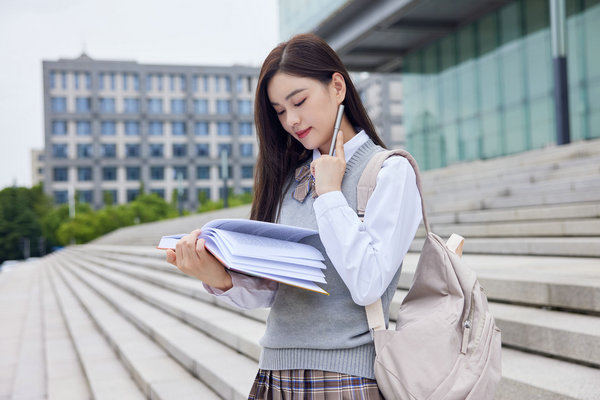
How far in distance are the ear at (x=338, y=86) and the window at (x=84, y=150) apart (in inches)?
2915

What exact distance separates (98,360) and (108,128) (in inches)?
2775

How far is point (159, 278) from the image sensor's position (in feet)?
28.9

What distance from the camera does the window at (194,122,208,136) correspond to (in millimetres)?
73938

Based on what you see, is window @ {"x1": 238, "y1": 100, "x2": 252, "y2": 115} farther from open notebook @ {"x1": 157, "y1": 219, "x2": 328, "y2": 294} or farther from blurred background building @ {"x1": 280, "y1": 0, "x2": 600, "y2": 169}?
open notebook @ {"x1": 157, "y1": 219, "x2": 328, "y2": 294}

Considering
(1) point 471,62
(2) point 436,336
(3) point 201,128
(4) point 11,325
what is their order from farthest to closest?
(3) point 201,128 < (1) point 471,62 < (4) point 11,325 < (2) point 436,336

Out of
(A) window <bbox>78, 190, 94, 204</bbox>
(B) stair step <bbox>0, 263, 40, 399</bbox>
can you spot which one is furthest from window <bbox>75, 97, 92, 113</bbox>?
(B) stair step <bbox>0, 263, 40, 399</bbox>

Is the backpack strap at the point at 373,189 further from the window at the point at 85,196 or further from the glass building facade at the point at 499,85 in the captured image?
the window at the point at 85,196

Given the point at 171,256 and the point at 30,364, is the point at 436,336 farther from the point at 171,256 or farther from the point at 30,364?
the point at 30,364

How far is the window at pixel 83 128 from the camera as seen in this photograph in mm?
70688

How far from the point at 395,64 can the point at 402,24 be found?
471cm

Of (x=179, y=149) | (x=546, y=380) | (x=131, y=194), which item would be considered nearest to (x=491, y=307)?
(x=546, y=380)

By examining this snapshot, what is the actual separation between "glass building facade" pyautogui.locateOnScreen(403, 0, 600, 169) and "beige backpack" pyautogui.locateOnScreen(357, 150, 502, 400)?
48.8 feet

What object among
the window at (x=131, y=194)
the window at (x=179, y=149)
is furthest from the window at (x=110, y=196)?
the window at (x=179, y=149)

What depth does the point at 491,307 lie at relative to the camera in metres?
3.21
